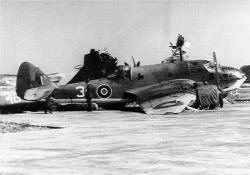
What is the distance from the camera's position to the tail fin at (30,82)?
80.1 ft

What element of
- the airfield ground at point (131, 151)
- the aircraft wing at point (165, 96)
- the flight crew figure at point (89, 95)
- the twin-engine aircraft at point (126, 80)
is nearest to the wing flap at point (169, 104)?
the aircraft wing at point (165, 96)

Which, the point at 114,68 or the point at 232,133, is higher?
the point at 114,68

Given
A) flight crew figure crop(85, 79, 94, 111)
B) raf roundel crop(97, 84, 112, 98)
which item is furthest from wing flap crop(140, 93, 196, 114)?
flight crew figure crop(85, 79, 94, 111)

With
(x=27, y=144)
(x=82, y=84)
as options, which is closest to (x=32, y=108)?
(x=82, y=84)

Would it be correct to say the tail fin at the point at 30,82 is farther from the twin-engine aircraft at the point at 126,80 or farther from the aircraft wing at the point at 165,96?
the aircraft wing at the point at 165,96

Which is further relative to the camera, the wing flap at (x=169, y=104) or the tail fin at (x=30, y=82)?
the tail fin at (x=30, y=82)

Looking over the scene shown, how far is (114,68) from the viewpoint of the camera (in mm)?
25375

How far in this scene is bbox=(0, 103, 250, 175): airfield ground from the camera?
7217mm

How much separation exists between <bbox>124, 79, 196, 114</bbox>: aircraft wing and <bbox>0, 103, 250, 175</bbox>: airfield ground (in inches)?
241

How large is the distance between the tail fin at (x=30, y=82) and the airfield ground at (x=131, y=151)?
35.7 ft

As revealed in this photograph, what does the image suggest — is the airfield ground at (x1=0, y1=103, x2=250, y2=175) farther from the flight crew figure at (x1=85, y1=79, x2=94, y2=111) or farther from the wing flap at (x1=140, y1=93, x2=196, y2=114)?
the flight crew figure at (x1=85, y1=79, x2=94, y2=111)

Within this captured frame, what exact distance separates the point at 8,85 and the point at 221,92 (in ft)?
101

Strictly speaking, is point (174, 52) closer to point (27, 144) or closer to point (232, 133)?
point (232, 133)

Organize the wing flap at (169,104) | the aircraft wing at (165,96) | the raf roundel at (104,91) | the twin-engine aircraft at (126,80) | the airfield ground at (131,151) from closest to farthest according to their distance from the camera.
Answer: the airfield ground at (131,151) < the wing flap at (169,104) < the aircraft wing at (165,96) < the twin-engine aircraft at (126,80) < the raf roundel at (104,91)
